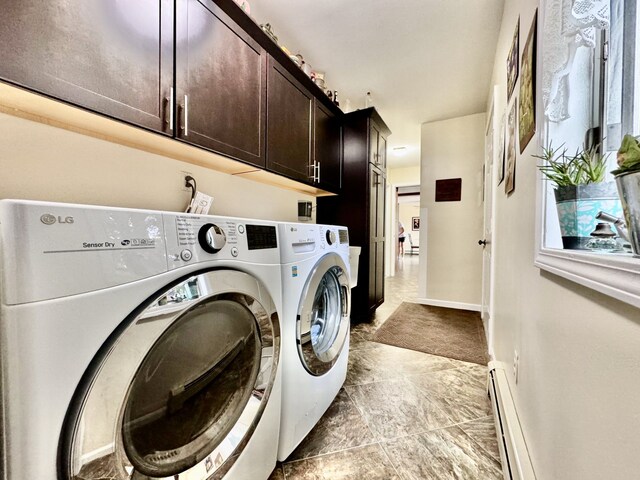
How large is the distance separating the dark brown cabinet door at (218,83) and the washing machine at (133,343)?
67 centimetres

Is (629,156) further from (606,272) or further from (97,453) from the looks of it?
(97,453)

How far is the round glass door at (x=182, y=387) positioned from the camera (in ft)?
1.51

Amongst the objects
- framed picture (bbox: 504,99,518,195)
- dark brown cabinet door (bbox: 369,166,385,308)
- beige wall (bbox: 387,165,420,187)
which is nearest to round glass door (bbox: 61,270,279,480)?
framed picture (bbox: 504,99,518,195)

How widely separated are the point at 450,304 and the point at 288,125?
301cm

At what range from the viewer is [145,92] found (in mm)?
947

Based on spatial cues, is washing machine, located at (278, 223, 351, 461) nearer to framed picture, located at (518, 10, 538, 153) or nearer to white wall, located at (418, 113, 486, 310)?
framed picture, located at (518, 10, 538, 153)

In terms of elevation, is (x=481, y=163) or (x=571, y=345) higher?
(x=481, y=163)

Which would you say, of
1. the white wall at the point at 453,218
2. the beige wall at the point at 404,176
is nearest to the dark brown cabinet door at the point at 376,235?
the white wall at the point at 453,218

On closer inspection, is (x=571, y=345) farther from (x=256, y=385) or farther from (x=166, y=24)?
(x=166, y=24)

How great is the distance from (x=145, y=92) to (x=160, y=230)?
0.73 meters

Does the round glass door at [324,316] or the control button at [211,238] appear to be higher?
the control button at [211,238]

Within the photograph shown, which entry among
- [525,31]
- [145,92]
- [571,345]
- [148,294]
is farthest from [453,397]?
[145,92]

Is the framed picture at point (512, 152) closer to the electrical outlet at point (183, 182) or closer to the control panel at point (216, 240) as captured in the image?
the control panel at point (216, 240)

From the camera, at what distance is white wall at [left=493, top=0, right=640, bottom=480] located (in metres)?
0.39
